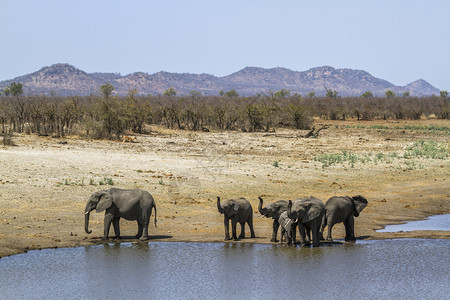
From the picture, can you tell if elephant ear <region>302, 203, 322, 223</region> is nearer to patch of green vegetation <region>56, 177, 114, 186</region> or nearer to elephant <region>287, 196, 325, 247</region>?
elephant <region>287, 196, 325, 247</region>

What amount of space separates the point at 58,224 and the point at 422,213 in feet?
35.5

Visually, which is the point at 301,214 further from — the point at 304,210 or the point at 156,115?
the point at 156,115

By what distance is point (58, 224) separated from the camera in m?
16.5

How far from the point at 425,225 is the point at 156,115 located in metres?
41.0

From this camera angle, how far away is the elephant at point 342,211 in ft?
49.7

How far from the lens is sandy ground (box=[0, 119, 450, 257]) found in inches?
640

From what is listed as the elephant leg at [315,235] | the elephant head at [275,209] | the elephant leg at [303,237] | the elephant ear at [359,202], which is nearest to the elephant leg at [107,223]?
the elephant head at [275,209]

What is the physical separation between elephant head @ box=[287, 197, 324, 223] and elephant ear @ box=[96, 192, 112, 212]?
4.01m

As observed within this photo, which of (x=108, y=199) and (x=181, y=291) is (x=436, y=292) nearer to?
(x=181, y=291)

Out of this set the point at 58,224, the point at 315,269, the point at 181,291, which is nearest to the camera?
the point at 181,291

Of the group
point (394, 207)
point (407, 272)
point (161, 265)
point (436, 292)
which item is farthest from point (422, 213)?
point (161, 265)

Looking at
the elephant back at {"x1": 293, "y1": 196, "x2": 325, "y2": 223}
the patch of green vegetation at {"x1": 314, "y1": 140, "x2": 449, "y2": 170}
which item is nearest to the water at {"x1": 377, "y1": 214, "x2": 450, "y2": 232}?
the elephant back at {"x1": 293, "y1": 196, "x2": 325, "y2": 223}

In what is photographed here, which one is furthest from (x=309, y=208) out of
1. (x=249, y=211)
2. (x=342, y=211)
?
(x=249, y=211)

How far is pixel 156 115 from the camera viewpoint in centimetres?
5691
